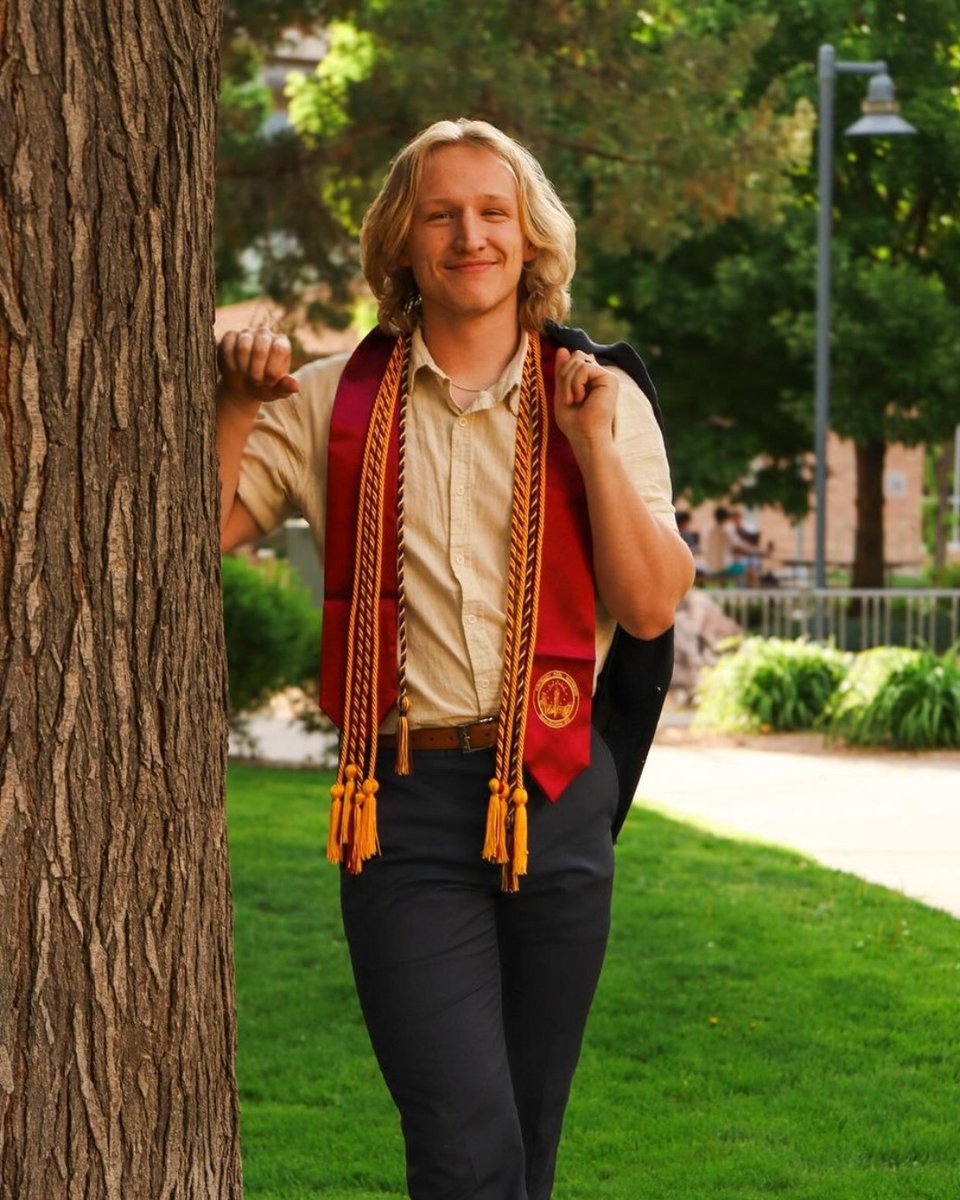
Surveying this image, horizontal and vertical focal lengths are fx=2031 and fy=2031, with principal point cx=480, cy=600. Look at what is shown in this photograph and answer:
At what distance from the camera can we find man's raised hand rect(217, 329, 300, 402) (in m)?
2.86

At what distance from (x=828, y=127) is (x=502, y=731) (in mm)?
16224

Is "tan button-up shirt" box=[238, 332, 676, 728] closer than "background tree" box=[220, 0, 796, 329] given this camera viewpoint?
Yes

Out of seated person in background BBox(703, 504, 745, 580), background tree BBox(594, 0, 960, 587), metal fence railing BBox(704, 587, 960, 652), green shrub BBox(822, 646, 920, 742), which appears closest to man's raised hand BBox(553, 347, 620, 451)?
green shrub BBox(822, 646, 920, 742)

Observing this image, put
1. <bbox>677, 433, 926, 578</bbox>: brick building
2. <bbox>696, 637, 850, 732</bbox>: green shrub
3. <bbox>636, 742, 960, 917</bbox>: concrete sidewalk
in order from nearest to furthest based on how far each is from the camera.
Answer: <bbox>636, 742, 960, 917</bbox>: concrete sidewalk → <bbox>696, 637, 850, 732</bbox>: green shrub → <bbox>677, 433, 926, 578</bbox>: brick building

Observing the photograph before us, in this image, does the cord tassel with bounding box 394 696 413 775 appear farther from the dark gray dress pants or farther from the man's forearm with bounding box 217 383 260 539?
the man's forearm with bounding box 217 383 260 539

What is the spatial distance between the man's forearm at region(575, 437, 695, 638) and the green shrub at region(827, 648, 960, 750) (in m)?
10.4

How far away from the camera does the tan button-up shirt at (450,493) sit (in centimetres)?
297

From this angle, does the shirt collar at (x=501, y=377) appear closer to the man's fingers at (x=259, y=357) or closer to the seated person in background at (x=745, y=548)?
the man's fingers at (x=259, y=357)

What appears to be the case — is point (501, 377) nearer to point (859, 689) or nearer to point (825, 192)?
point (859, 689)

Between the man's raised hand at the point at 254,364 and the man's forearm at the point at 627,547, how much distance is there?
17.4 inches

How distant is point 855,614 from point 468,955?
1504cm

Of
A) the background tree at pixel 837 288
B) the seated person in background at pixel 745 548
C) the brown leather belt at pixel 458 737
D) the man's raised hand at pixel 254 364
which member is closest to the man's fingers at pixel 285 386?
the man's raised hand at pixel 254 364

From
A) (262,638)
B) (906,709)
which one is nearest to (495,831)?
(262,638)

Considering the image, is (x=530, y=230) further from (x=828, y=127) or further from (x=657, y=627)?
(x=828, y=127)
